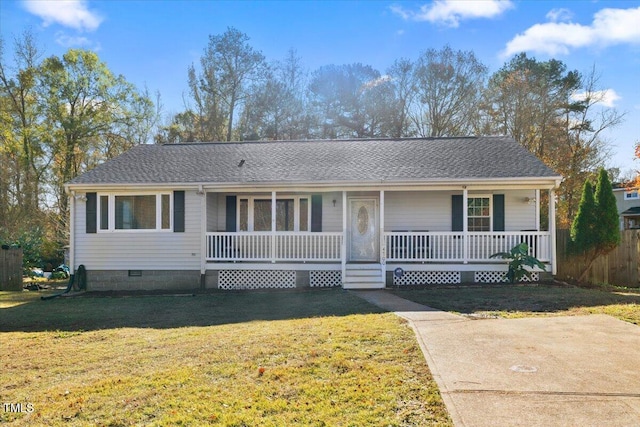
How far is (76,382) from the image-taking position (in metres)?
4.74

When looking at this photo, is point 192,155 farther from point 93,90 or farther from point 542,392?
point 93,90

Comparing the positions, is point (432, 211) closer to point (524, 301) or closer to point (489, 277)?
point (489, 277)

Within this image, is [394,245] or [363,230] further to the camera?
[363,230]

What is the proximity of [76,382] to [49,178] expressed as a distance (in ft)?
86.9

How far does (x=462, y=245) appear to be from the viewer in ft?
41.3

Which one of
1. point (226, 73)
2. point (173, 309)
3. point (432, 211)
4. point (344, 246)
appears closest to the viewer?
point (173, 309)

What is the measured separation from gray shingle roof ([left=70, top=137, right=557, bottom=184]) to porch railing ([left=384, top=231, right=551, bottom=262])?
1579mm

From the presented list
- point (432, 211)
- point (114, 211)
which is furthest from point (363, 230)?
point (114, 211)

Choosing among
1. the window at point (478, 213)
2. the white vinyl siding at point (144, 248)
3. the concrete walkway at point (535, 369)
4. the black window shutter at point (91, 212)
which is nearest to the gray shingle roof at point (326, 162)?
the black window shutter at point (91, 212)

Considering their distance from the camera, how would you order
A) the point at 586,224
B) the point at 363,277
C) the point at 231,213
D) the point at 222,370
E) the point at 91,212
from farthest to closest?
the point at 231,213
the point at 91,212
the point at 586,224
the point at 363,277
the point at 222,370

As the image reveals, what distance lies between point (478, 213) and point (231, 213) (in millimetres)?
7562

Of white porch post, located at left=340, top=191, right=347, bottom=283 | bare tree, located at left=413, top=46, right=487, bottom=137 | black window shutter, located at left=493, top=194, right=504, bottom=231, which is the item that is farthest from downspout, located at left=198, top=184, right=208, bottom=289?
bare tree, located at left=413, top=46, right=487, bottom=137

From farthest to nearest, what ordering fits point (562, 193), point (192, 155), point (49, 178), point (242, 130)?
point (242, 130), point (49, 178), point (562, 193), point (192, 155)

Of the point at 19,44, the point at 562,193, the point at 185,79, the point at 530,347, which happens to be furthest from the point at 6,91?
the point at 562,193
